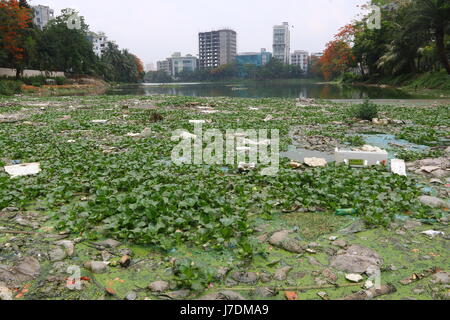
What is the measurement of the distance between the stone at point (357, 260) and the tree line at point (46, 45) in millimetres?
31827

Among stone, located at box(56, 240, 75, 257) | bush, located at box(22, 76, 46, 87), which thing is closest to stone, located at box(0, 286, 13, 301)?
stone, located at box(56, 240, 75, 257)

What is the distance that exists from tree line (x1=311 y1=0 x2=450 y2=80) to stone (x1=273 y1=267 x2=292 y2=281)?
25.3m

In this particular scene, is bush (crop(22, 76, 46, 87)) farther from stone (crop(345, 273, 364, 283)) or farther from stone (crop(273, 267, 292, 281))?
stone (crop(345, 273, 364, 283))

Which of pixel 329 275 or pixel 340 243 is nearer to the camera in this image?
pixel 329 275

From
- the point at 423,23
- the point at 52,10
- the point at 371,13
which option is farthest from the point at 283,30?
the point at 423,23

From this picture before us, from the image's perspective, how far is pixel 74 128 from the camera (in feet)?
29.7

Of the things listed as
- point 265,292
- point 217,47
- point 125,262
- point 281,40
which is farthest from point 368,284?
point 281,40

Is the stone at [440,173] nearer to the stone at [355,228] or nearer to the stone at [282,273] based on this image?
the stone at [355,228]

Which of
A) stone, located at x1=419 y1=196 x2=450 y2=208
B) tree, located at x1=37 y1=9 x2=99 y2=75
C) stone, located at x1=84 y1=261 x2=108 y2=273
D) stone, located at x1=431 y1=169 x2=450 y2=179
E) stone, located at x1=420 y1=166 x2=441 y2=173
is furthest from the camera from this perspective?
tree, located at x1=37 y1=9 x2=99 y2=75

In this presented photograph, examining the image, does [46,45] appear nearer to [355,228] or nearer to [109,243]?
[109,243]

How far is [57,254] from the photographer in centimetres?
280

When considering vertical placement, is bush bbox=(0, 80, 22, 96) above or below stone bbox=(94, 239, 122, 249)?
above

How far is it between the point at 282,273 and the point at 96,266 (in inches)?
54.3

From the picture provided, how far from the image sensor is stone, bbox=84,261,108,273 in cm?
260
